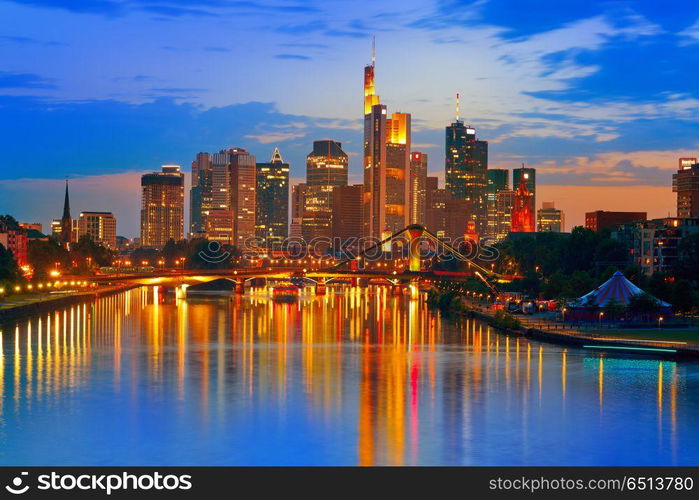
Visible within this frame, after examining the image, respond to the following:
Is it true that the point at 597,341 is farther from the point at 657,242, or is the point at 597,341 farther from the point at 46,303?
the point at 657,242

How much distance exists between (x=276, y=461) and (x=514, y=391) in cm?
1460

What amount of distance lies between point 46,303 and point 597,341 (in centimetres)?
5102

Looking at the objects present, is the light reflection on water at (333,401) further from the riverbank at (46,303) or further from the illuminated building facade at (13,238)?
the illuminated building facade at (13,238)

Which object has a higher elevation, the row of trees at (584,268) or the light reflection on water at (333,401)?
the row of trees at (584,268)

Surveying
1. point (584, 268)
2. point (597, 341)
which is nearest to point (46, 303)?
point (584, 268)

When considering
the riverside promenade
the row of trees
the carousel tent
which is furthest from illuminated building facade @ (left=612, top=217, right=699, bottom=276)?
the riverside promenade

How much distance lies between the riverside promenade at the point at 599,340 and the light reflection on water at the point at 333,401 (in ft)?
4.54

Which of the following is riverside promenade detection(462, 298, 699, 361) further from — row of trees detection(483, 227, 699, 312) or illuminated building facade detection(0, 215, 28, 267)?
illuminated building facade detection(0, 215, 28, 267)

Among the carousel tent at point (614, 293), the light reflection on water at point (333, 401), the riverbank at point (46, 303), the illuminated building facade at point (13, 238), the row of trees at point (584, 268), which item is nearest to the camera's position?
the light reflection on water at point (333, 401)

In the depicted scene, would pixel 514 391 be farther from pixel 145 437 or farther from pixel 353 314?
pixel 353 314

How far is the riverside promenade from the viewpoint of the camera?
4947cm

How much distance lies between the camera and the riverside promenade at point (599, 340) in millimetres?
49469

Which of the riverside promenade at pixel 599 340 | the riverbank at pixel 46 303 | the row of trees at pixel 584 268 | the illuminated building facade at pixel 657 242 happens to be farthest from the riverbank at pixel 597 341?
the illuminated building facade at pixel 657 242

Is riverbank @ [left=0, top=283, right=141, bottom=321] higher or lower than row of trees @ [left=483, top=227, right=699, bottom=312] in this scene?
lower
